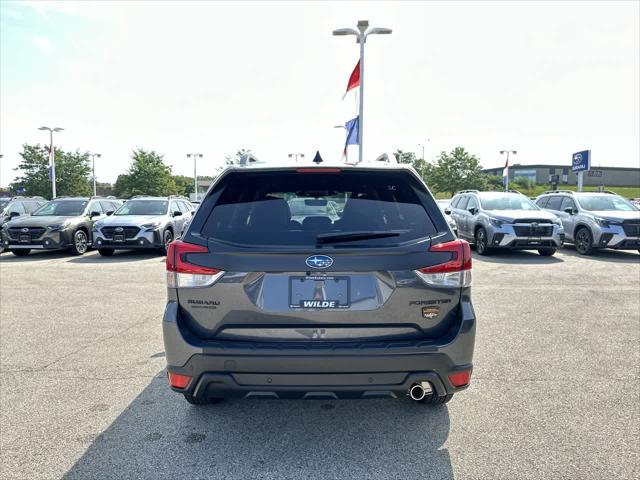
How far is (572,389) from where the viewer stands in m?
4.13

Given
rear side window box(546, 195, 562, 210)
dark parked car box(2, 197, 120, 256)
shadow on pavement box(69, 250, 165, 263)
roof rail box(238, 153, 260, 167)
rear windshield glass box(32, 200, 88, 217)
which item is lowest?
shadow on pavement box(69, 250, 165, 263)

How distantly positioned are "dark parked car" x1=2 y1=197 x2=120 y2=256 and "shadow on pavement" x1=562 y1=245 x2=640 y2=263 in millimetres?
13874

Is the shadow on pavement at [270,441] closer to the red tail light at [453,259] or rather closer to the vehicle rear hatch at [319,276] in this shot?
the vehicle rear hatch at [319,276]

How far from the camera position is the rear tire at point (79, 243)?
14.3 metres

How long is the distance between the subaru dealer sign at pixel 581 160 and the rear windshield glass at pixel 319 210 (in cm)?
2675

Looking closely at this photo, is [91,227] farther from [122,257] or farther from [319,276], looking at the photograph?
[319,276]

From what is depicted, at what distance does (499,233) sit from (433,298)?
36.9 ft

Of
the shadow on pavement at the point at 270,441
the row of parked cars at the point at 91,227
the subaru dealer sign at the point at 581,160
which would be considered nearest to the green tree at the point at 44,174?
the row of parked cars at the point at 91,227

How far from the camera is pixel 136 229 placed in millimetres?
13719

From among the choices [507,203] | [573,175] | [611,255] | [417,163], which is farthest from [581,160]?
[573,175]

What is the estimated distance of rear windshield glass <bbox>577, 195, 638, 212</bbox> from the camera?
48.2 ft

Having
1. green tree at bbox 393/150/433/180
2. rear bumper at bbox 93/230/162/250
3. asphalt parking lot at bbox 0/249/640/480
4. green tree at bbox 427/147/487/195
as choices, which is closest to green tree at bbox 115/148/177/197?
green tree at bbox 393/150/433/180

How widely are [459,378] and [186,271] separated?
1715 millimetres

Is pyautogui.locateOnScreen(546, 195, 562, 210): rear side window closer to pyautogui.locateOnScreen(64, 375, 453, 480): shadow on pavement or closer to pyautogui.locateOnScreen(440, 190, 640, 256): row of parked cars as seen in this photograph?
pyautogui.locateOnScreen(440, 190, 640, 256): row of parked cars
